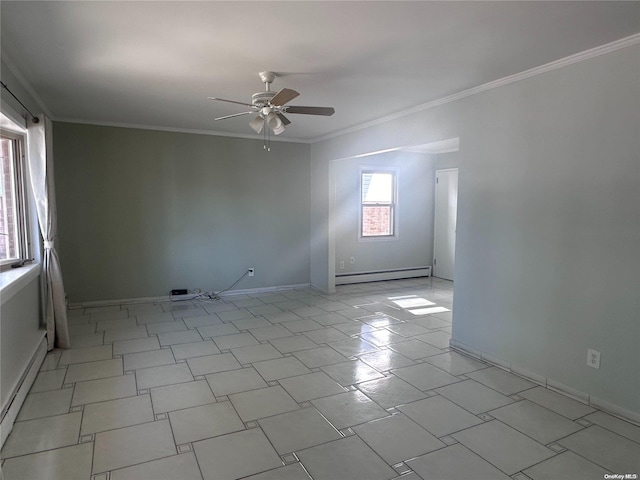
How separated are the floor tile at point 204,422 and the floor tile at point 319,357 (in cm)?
96

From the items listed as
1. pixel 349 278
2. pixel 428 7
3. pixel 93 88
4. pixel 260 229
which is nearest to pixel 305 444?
pixel 428 7

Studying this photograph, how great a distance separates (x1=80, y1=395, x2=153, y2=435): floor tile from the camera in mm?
2551

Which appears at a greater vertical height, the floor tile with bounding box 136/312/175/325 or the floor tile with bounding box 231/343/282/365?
the floor tile with bounding box 136/312/175/325

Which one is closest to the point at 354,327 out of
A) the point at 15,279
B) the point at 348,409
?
the point at 348,409

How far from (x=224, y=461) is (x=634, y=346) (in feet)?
8.89

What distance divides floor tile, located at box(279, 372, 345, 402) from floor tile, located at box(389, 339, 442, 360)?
93 cm

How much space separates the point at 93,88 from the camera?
3.72 metres

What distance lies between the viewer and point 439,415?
2.72m

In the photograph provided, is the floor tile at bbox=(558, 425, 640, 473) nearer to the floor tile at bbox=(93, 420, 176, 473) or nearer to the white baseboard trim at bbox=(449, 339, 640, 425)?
the white baseboard trim at bbox=(449, 339, 640, 425)

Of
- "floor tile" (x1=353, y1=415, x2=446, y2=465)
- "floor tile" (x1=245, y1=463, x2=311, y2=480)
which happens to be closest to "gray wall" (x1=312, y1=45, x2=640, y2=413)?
"floor tile" (x1=353, y1=415, x2=446, y2=465)

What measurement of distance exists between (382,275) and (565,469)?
17.3 ft

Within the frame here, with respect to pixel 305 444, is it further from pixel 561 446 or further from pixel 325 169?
pixel 325 169

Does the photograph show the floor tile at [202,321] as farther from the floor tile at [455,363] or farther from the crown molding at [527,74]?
the crown molding at [527,74]

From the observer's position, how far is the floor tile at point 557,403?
275 centimetres
